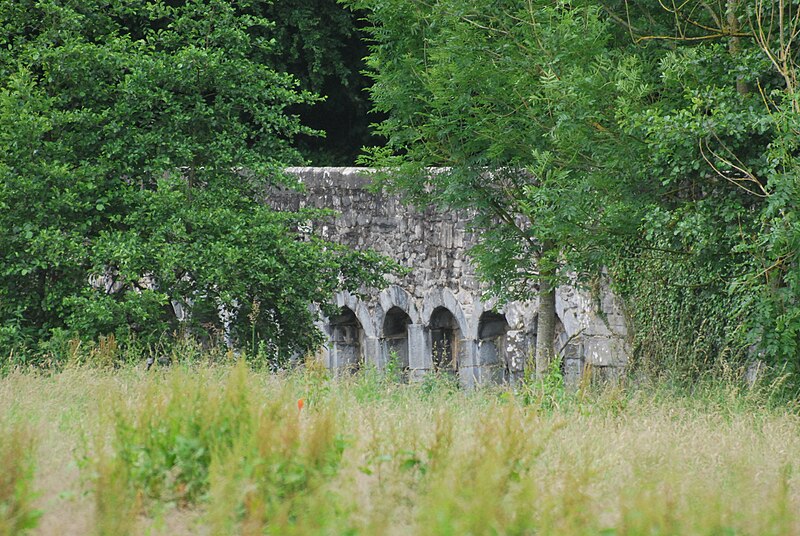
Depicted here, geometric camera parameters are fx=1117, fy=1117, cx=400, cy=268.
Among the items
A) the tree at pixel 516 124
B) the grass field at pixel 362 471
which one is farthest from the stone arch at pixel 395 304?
the grass field at pixel 362 471

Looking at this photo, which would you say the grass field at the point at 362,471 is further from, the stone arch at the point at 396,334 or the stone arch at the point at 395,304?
the stone arch at the point at 396,334

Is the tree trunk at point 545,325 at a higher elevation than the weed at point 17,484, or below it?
higher

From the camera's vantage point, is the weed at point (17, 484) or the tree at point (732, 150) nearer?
the weed at point (17, 484)

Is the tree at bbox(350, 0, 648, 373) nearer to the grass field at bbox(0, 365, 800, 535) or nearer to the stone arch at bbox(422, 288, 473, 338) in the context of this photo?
the stone arch at bbox(422, 288, 473, 338)

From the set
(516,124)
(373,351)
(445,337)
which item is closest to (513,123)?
(516,124)

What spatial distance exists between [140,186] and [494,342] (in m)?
5.61

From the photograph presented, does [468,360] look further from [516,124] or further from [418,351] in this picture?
[516,124]

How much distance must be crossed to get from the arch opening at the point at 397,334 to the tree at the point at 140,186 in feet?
16.2

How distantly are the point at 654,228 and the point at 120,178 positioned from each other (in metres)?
5.02

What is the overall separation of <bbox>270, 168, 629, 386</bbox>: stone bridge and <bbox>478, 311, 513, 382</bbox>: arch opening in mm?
13

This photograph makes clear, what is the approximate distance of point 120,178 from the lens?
1038cm

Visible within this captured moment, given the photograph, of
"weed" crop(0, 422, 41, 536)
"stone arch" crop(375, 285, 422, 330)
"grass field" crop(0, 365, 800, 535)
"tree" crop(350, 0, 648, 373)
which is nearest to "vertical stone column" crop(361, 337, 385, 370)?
"stone arch" crop(375, 285, 422, 330)

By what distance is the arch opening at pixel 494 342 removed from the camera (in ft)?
47.0

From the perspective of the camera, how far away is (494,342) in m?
14.5
